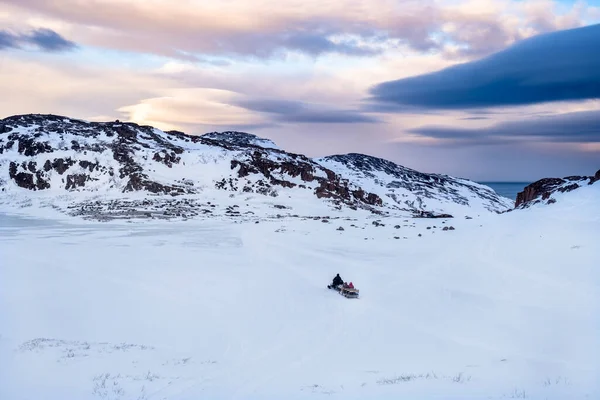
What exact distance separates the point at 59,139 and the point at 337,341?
93561mm

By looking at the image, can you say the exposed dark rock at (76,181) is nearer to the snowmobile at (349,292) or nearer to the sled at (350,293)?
the snowmobile at (349,292)

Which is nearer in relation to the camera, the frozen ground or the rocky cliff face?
the frozen ground

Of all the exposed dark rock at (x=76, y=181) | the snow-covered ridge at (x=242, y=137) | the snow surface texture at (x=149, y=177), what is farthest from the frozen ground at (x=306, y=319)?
the snow-covered ridge at (x=242, y=137)

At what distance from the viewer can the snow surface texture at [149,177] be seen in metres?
71.5

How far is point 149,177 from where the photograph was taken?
82312 millimetres

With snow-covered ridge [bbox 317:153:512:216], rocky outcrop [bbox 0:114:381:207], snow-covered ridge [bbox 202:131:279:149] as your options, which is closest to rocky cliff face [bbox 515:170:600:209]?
rocky outcrop [bbox 0:114:381:207]

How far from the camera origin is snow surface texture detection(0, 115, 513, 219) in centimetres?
7150

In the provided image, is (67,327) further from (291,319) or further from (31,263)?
(31,263)

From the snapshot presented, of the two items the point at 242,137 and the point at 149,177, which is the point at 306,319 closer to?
the point at 149,177

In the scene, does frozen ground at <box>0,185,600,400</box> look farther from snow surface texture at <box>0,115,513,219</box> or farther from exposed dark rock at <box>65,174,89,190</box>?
exposed dark rock at <box>65,174,89,190</box>

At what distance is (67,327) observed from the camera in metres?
15.2

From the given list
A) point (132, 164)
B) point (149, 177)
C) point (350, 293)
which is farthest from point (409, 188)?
point (350, 293)

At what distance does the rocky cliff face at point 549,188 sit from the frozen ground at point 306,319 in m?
9.49

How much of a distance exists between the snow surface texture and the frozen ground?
115ft
